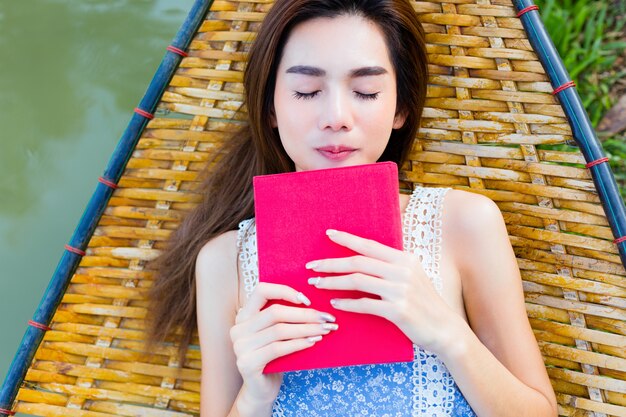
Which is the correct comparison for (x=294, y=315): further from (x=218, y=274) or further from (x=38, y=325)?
(x=38, y=325)

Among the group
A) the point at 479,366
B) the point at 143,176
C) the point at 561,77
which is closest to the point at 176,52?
the point at 143,176

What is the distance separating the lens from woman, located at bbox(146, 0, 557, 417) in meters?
1.22

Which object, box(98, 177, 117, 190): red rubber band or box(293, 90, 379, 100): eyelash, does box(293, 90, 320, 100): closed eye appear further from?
box(98, 177, 117, 190): red rubber band

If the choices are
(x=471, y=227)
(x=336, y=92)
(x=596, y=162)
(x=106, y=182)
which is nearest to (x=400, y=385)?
(x=471, y=227)

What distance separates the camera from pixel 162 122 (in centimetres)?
192

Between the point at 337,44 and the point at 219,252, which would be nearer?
the point at 337,44

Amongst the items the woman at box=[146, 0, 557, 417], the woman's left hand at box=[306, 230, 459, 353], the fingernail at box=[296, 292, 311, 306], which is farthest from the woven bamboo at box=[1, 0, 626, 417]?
the fingernail at box=[296, 292, 311, 306]

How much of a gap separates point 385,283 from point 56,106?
57.8 inches

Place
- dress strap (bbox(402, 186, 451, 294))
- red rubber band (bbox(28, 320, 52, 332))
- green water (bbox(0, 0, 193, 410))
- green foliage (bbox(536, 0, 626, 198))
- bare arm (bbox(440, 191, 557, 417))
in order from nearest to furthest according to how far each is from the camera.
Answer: bare arm (bbox(440, 191, 557, 417)) < dress strap (bbox(402, 186, 451, 294)) < red rubber band (bbox(28, 320, 52, 332)) < green water (bbox(0, 0, 193, 410)) < green foliage (bbox(536, 0, 626, 198))

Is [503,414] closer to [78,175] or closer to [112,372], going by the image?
[112,372]

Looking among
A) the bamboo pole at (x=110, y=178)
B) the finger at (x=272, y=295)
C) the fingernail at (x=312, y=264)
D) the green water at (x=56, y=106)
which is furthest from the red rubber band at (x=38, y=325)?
the fingernail at (x=312, y=264)

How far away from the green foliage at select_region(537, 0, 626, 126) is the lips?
147cm

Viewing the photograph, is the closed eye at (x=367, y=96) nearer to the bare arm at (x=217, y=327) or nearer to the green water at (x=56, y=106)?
the bare arm at (x=217, y=327)

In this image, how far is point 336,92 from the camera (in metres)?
1.34
